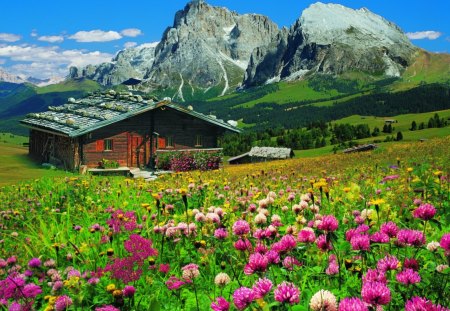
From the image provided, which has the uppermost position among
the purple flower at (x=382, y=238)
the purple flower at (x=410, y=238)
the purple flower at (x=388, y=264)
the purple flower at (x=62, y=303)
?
the purple flower at (x=410, y=238)

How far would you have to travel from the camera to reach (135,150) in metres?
37.1

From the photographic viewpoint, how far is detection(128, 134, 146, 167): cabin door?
3701cm

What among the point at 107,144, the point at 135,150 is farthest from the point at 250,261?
the point at 135,150

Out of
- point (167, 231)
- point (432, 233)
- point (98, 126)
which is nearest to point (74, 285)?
point (167, 231)

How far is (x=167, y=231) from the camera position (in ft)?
16.8

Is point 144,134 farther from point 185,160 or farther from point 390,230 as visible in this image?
point 390,230

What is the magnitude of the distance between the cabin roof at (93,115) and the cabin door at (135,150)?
86.4 inches

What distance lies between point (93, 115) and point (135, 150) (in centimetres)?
415

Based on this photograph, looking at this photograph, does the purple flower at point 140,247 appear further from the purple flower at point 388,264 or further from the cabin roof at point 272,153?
the cabin roof at point 272,153

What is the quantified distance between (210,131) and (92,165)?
10215 millimetres

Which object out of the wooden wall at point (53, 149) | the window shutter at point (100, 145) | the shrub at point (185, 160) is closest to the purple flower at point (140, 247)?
the shrub at point (185, 160)

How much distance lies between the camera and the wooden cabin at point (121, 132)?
3488cm

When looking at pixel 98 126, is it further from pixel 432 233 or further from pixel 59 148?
pixel 432 233

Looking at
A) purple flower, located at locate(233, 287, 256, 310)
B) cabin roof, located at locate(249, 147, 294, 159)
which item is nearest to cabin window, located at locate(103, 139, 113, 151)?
cabin roof, located at locate(249, 147, 294, 159)
